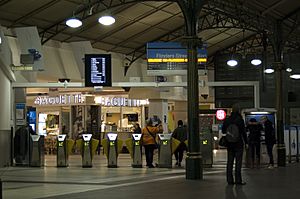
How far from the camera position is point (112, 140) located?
21.4 metres

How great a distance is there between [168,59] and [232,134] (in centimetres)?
724

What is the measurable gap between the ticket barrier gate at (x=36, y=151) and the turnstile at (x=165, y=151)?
4.53 metres

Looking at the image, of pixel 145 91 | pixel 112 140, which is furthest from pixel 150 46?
pixel 145 91

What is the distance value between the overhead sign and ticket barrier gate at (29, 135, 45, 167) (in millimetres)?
5048

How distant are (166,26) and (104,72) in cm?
950

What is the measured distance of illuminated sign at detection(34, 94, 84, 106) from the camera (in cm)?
3462

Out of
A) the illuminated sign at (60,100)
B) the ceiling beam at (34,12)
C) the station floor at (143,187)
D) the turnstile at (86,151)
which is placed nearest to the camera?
the station floor at (143,187)

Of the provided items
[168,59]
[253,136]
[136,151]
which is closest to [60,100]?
[136,151]

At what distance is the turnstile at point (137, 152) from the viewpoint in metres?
20.6

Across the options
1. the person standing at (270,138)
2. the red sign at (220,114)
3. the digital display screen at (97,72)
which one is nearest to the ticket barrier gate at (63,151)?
the digital display screen at (97,72)

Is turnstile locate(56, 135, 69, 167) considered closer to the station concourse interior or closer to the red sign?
the station concourse interior

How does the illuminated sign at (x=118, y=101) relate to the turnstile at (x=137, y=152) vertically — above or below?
above

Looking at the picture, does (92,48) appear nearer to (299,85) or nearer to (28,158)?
(28,158)

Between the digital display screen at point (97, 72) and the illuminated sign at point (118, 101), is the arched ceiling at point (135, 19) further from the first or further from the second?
the illuminated sign at point (118, 101)
